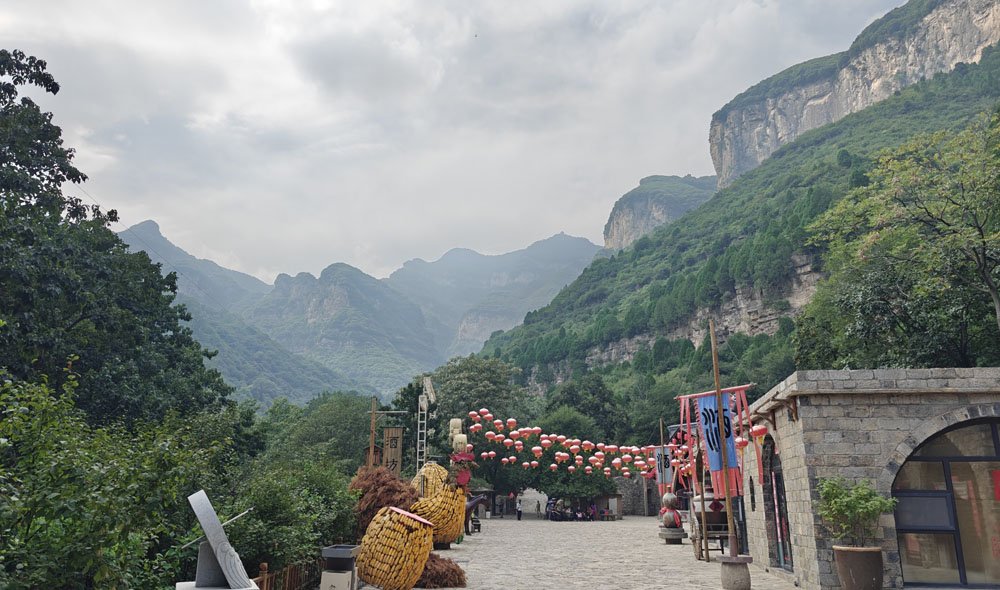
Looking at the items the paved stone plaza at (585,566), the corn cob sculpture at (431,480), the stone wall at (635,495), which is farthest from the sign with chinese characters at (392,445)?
the stone wall at (635,495)

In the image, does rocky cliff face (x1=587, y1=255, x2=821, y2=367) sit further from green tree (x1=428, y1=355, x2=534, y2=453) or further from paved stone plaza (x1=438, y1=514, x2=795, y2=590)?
paved stone plaza (x1=438, y1=514, x2=795, y2=590)

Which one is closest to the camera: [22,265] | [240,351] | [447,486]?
[22,265]

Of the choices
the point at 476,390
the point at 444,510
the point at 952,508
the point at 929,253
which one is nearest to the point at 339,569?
the point at 444,510

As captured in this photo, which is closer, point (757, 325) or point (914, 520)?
point (914, 520)

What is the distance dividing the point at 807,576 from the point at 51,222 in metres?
23.6

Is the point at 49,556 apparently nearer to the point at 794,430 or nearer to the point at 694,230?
the point at 794,430

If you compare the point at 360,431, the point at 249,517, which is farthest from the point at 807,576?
the point at 360,431

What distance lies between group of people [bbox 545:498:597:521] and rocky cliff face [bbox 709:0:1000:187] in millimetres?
112945

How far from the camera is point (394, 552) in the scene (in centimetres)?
1038

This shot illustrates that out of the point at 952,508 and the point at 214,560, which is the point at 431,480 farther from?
the point at 214,560

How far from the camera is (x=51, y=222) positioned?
20.5 meters

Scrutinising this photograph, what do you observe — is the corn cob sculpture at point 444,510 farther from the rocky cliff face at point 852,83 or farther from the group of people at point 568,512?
the rocky cliff face at point 852,83

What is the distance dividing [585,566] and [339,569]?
8316 mm

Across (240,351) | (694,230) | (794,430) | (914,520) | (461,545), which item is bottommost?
(461,545)
